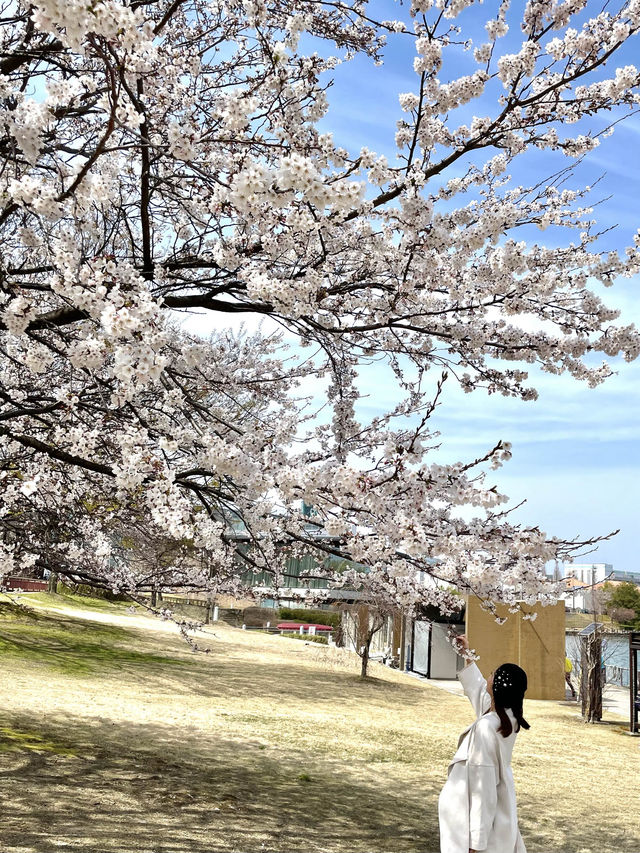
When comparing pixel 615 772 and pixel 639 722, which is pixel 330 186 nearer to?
pixel 615 772

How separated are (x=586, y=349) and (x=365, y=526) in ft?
6.18

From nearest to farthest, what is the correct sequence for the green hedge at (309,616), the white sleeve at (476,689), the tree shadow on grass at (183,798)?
the white sleeve at (476,689) < the tree shadow on grass at (183,798) < the green hedge at (309,616)

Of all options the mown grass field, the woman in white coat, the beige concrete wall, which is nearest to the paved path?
the beige concrete wall

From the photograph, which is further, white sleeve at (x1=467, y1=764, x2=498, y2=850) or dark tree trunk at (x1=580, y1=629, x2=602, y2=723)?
dark tree trunk at (x1=580, y1=629, x2=602, y2=723)

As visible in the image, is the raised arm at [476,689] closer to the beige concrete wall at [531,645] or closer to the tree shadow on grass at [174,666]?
the tree shadow on grass at [174,666]

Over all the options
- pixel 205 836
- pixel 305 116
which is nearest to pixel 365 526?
pixel 305 116

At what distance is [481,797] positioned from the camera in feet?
10.6

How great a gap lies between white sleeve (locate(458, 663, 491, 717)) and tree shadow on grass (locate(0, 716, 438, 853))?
2193 millimetres

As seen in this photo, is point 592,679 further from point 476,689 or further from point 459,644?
point 476,689

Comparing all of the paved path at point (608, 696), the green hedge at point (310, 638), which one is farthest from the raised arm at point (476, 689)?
the green hedge at point (310, 638)

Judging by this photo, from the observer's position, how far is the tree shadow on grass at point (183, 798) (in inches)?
201

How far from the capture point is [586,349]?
4.71 m

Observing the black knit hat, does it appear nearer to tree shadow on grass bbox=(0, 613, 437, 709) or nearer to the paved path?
tree shadow on grass bbox=(0, 613, 437, 709)

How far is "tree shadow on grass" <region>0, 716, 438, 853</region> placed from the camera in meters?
5.12
